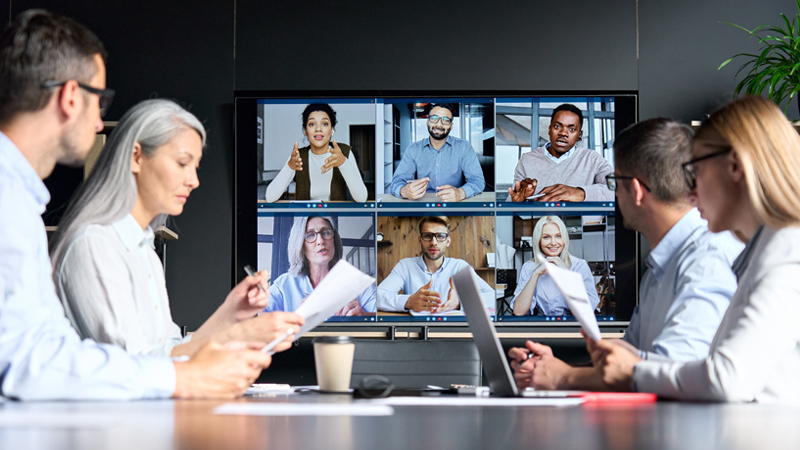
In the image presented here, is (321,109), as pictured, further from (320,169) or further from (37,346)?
(37,346)

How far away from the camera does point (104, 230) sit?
1725mm

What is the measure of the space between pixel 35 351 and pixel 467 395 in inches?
34.7

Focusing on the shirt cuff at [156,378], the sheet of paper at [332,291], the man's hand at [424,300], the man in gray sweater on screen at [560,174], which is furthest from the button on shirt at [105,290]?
the man in gray sweater on screen at [560,174]

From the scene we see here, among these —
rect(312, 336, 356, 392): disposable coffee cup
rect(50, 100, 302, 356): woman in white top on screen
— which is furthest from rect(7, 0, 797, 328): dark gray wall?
rect(312, 336, 356, 392): disposable coffee cup

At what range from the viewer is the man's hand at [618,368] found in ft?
4.95

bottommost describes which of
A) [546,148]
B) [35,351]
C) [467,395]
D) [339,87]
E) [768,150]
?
[467,395]

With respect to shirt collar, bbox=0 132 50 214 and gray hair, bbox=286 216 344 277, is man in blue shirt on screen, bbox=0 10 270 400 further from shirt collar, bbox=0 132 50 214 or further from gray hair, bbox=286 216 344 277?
gray hair, bbox=286 216 344 277

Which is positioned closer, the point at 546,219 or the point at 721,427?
the point at 721,427

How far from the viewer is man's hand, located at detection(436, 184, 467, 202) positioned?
3945 mm

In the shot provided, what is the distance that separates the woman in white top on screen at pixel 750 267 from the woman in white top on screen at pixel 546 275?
89.2 inches

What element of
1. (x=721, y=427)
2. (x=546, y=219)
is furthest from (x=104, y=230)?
(x=546, y=219)

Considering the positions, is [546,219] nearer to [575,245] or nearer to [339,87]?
[575,245]

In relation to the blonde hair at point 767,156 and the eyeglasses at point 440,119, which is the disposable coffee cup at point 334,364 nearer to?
the blonde hair at point 767,156

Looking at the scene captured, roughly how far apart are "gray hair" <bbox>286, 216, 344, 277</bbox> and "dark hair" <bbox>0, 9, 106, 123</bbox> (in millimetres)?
2527
